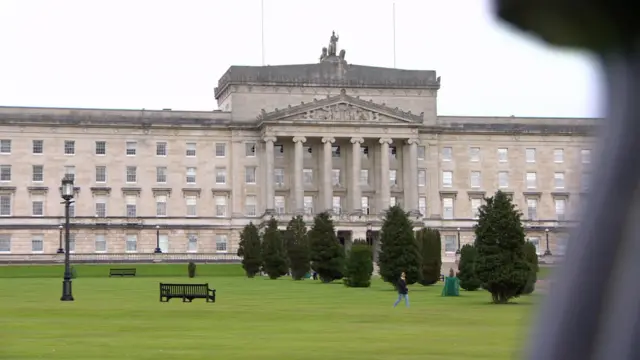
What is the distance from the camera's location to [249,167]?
115688mm

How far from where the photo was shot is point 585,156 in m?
1.54

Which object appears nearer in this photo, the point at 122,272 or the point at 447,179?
the point at 122,272

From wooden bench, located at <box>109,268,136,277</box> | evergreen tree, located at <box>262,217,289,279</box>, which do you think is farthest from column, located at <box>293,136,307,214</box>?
evergreen tree, located at <box>262,217,289,279</box>

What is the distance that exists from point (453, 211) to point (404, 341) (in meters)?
96.2

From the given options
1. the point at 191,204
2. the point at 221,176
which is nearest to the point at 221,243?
the point at 191,204

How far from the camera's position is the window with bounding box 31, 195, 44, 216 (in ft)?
362

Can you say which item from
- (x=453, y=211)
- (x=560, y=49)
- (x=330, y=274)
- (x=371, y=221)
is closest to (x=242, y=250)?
(x=330, y=274)

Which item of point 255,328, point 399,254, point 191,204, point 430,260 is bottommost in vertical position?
point 255,328

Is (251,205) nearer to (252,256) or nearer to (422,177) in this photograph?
(422,177)

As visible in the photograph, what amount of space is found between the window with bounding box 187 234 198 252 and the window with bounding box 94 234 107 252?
798 cm

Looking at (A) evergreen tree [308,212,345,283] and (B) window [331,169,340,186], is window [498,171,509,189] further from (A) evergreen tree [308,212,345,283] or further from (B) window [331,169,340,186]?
(A) evergreen tree [308,212,345,283]

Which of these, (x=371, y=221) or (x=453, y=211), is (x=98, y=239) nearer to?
(x=371, y=221)

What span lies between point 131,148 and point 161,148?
2927mm

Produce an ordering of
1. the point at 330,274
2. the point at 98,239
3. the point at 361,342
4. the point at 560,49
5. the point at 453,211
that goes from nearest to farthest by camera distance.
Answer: the point at 560,49 < the point at 361,342 < the point at 330,274 < the point at 98,239 < the point at 453,211
